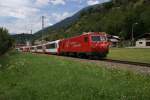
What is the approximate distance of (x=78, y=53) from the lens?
45.8 m

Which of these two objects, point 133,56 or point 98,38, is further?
point 133,56

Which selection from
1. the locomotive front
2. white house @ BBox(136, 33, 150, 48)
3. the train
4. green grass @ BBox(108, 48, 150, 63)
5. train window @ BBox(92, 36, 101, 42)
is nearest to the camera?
green grass @ BBox(108, 48, 150, 63)

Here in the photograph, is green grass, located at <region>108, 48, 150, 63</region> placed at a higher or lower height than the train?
lower

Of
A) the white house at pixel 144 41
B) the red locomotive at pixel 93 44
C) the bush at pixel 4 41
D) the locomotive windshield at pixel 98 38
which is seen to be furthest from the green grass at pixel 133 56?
the white house at pixel 144 41

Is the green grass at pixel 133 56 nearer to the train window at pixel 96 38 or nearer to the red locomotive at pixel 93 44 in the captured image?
the red locomotive at pixel 93 44

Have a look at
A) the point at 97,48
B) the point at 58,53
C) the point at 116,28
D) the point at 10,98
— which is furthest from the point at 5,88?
the point at 116,28

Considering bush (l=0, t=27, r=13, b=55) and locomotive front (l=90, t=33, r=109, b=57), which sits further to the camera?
bush (l=0, t=27, r=13, b=55)

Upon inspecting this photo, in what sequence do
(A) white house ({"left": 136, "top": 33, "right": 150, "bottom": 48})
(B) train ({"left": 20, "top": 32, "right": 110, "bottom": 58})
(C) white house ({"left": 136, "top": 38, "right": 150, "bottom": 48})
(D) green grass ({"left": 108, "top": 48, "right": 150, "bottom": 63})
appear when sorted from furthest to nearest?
1. (C) white house ({"left": 136, "top": 38, "right": 150, "bottom": 48})
2. (A) white house ({"left": 136, "top": 33, "right": 150, "bottom": 48})
3. (B) train ({"left": 20, "top": 32, "right": 110, "bottom": 58})
4. (D) green grass ({"left": 108, "top": 48, "right": 150, "bottom": 63})

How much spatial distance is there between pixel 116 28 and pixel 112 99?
130578 millimetres

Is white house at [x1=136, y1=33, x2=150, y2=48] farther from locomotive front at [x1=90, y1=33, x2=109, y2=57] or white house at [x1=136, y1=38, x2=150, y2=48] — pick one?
locomotive front at [x1=90, y1=33, x2=109, y2=57]

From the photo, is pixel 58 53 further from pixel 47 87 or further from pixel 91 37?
pixel 47 87

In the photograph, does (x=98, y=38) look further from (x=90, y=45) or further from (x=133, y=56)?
(x=133, y=56)

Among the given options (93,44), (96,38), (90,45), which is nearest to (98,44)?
(93,44)

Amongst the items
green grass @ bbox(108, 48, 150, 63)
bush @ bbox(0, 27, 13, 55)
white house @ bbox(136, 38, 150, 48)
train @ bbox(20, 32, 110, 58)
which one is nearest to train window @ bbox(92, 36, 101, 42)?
train @ bbox(20, 32, 110, 58)
